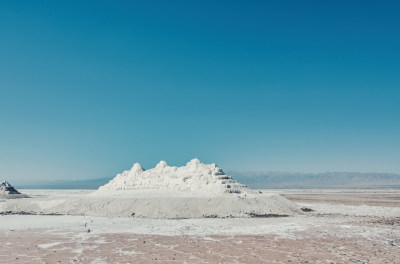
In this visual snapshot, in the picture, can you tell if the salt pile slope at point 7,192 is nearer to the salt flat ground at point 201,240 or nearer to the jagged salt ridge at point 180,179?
the jagged salt ridge at point 180,179

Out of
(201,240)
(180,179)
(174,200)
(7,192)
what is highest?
(180,179)

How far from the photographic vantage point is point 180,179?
1041 inches

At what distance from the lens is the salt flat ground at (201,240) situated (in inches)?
411

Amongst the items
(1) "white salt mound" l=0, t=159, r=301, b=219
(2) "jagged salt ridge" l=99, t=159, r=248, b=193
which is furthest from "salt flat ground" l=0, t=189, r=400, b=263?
(2) "jagged salt ridge" l=99, t=159, r=248, b=193

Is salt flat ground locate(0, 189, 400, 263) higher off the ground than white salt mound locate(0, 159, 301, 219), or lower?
lower

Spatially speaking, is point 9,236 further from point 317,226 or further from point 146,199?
point 317,226

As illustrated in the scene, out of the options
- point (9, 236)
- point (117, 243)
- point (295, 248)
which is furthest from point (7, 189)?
point (295, 248)

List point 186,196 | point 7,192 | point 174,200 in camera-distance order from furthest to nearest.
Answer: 1. point 7,192
2. point 186,196
3. point 174,200

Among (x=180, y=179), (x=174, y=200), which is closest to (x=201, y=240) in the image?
(x=174, y=200)

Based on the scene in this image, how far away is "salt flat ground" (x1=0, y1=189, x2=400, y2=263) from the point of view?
10.4 m

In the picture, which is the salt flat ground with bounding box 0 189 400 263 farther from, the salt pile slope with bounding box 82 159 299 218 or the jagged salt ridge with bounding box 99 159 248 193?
the jagged salt ridge with bounding box 99 159 248 193

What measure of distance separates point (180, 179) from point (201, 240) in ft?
43.6

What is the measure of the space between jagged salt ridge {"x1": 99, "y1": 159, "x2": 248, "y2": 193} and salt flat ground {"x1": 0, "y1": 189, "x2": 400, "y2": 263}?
5536mm

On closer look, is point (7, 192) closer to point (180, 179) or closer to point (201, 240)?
point (180, 179)
